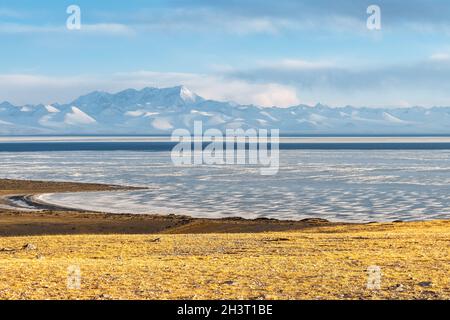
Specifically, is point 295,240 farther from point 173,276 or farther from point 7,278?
point 7,278

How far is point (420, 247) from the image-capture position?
2686cm

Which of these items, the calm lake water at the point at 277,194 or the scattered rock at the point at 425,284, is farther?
the calm lake water at the point at 277,194

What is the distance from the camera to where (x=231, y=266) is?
2173cm

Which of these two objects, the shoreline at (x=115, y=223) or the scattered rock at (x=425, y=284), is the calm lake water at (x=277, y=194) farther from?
the scattered rock at (x=425, y=284)

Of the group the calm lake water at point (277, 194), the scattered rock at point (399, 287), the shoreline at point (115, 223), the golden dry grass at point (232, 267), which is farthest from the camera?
the calm lake water at point (277, 194)

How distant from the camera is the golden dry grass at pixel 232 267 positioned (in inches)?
672

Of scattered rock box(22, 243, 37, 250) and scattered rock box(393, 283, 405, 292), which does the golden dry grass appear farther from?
scattered rock box(22, 243, 37, 250)

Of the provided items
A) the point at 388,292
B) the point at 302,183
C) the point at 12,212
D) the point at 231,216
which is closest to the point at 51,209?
the point at 12,212

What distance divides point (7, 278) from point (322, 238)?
16.3 metres

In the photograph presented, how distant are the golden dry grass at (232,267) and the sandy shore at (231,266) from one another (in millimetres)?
27

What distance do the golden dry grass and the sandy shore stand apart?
3 centimetres

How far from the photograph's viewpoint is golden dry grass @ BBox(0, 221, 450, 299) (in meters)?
17.1

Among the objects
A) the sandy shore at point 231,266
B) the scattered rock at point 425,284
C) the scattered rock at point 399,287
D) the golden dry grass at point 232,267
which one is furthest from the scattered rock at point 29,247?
the scattered rock at point 425,284
